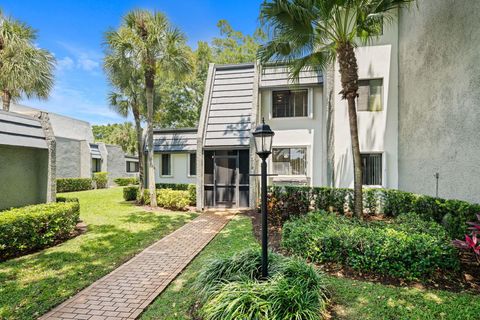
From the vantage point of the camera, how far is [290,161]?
41.9 feet

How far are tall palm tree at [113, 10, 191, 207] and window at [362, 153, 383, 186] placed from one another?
9899mm

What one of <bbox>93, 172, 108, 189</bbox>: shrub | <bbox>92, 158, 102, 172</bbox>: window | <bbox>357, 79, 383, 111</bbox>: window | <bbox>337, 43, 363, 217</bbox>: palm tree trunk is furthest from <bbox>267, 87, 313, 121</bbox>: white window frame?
<bbox>92, 158, 102, 172</bbox>: window

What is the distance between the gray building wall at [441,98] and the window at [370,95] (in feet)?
2.67

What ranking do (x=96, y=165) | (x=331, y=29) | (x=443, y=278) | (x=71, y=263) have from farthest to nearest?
(x=96, y=165), (x=331, y=29), (x=71, y=263), (x=443, y=278)

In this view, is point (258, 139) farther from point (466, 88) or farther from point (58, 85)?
point (58, 85)

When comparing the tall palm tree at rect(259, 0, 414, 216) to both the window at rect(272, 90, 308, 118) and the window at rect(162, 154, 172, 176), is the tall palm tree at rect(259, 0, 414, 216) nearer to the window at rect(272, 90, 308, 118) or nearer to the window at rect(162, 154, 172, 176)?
the window at rect(272, 90, 308, 118)

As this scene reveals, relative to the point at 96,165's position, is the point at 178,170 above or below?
below

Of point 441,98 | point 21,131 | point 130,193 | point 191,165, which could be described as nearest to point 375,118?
point 441,98

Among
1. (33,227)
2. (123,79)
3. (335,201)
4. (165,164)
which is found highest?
(123,79)

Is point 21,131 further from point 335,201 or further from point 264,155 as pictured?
point 335,201

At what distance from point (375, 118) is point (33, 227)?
1312cm

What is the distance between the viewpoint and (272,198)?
972 cm

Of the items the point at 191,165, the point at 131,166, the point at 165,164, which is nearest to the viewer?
the point at 191,165

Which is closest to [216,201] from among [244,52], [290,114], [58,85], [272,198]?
[272,198]
